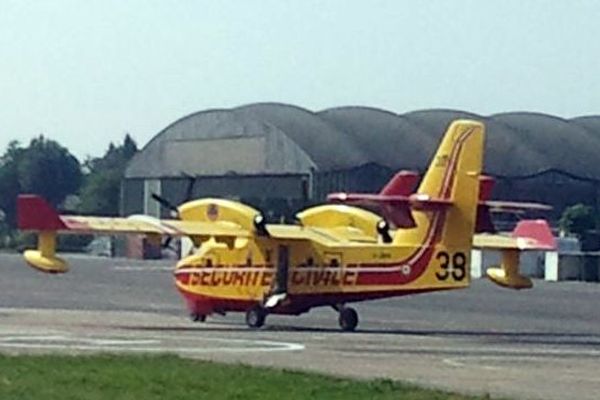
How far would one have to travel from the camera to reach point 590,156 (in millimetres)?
116938

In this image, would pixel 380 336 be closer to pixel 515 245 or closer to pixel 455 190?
pixel 455 190

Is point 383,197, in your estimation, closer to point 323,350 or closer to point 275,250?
point 275,250

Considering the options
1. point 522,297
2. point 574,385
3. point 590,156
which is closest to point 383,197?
point 574,385

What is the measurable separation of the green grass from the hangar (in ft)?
259

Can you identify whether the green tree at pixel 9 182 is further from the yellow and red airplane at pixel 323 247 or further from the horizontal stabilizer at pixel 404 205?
the horizontal stabilizer at pixel 404 205

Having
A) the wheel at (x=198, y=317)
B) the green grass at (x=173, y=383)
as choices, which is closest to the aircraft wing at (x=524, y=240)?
the wheel at (x=198, y=317)

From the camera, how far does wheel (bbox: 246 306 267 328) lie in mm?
42406

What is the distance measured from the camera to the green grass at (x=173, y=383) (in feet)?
71.2

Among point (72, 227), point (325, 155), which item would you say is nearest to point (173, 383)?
point (72, 227)

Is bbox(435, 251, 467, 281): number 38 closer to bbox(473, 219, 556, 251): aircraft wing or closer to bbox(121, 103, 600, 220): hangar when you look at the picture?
bbox(473, 219, 556, 251): aircraft wing

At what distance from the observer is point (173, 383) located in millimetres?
22984

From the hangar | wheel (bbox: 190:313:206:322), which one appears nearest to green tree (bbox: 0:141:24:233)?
the hangar

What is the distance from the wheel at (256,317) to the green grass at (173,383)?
1604 centimetres

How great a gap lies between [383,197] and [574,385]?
1612cm
